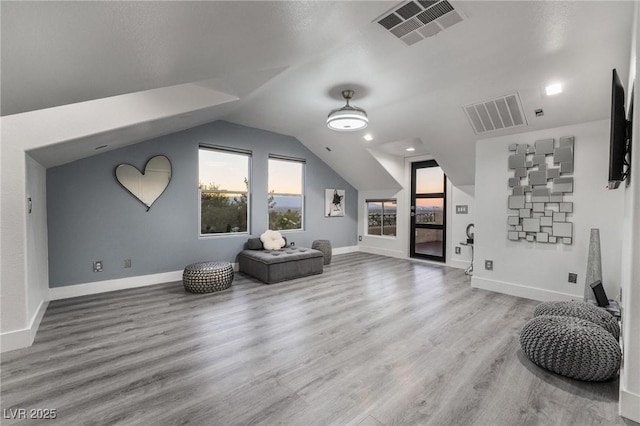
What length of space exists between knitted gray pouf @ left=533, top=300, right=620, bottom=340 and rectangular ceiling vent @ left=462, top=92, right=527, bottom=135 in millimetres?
2443

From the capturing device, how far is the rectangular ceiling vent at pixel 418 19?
81.2 inches

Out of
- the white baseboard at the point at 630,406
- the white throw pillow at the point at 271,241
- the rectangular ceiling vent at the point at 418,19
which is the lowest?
the white baseboard at the point at 630,406

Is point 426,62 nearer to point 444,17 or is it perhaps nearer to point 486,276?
point 444,17

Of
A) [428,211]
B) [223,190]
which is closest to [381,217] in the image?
[428,211]

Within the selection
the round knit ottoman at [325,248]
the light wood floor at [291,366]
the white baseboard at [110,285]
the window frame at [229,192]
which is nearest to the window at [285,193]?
the window frame at [229,192]

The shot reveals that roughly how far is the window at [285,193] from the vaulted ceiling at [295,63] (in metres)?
1.50

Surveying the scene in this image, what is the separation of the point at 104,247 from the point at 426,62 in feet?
16.1

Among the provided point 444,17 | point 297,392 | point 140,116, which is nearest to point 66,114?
point 140,116

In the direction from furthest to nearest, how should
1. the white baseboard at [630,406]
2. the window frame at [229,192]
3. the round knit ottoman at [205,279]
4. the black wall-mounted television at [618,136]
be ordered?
the window frame at [229,192] < the round knit ottoman at [205,279] < the black wall-mounted television at [618,136] < the white baseboard at [630,406]

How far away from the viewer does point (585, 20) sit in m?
2.16

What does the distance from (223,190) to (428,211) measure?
4.65 meters

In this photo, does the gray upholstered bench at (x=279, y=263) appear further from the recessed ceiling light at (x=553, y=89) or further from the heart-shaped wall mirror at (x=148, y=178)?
the recessed ceiling light at (x=553, y=89)

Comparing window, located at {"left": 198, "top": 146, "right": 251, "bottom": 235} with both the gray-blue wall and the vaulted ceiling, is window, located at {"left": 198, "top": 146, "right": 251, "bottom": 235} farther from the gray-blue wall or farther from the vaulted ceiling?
the vaulted ceiling

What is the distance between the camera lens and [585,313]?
243cm
